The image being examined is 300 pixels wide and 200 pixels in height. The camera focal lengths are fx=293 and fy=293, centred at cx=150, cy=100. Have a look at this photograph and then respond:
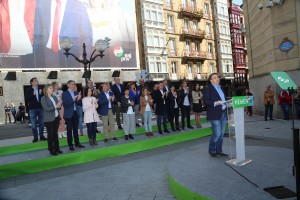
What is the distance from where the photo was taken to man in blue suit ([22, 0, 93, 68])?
28.5m

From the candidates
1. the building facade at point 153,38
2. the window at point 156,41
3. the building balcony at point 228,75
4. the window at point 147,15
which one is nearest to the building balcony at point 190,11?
the building facade at point 153,38

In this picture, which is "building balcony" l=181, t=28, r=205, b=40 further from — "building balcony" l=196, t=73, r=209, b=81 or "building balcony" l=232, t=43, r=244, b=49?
"building balcony" l=232, t=43, r=244, b=49

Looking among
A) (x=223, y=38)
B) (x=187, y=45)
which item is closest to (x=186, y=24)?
(x=187, y=45)

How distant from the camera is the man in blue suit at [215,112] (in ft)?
20.1

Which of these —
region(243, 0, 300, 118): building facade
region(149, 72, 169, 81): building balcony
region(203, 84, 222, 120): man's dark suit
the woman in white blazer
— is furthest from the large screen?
region(203, 84, 222, 120): man's dark suit

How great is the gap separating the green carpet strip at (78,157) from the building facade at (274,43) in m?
6.61

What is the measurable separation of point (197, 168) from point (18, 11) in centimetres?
2759

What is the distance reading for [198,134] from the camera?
946cm

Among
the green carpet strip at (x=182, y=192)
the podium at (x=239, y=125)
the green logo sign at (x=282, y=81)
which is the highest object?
the green logo sign at (x=282, y=81)

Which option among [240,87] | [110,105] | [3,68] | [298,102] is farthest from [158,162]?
[240,87]

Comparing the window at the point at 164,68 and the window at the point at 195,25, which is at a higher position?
the window at the point at 195,25

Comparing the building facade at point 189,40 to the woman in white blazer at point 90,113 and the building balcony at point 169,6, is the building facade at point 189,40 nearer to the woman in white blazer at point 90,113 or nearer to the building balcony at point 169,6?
the building balcony at point 169,6

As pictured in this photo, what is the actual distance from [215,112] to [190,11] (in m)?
38.5

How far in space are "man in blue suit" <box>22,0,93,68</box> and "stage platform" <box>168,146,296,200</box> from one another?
2573 centimetres
